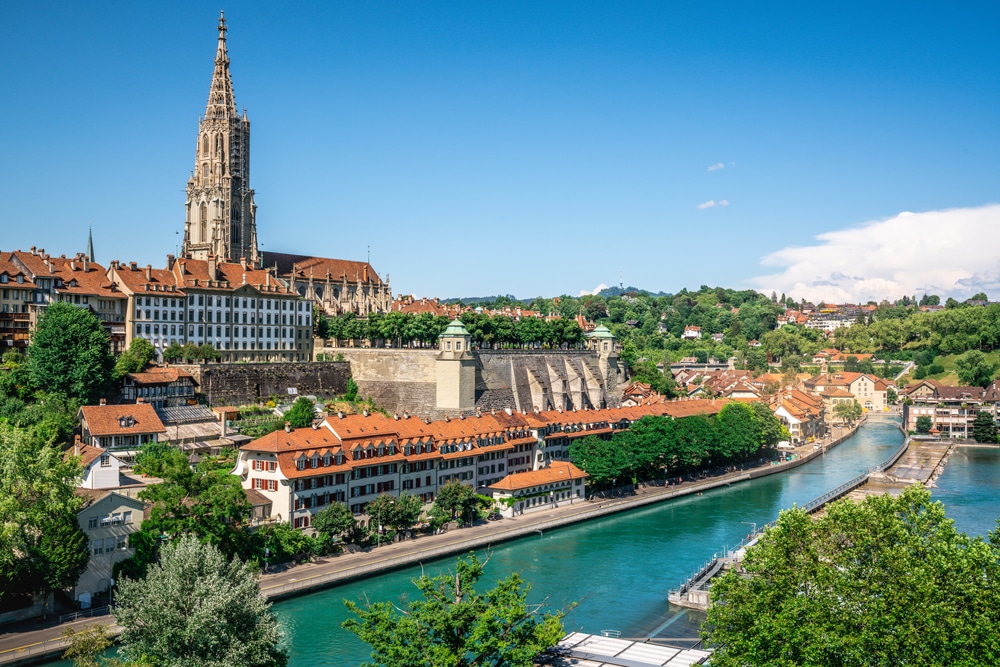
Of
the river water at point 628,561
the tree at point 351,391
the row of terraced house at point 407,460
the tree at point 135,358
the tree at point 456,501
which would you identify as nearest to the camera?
the river water at point 628,561

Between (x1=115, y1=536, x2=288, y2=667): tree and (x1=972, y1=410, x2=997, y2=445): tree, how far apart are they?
7810cm

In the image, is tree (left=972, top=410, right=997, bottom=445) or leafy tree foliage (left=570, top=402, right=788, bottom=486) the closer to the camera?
leafy tree foliage (left=570, top=402, right=788, bottom=486)

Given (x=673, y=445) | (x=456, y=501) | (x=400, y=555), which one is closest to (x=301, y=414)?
(x=456, y=501)

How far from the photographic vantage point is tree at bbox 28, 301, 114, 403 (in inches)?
1779

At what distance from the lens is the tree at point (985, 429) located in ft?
279

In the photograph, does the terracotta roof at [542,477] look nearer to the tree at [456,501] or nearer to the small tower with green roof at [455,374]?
the tree at [456,501]

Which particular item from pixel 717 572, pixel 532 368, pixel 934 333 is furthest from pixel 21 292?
pixel 934 333

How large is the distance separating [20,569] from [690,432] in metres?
41.1

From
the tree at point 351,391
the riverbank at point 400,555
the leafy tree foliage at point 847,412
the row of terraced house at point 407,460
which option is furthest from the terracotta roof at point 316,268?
the leafy tree foliage at point 847,412

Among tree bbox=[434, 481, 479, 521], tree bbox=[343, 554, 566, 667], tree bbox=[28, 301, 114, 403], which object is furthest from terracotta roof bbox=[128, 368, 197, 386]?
tree bbox=[343, 554, 566, 667]

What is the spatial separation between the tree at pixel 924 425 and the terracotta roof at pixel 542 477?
167 ft

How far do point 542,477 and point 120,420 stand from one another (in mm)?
20924

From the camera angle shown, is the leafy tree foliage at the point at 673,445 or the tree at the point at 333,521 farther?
the leafy tree foliage at the point at 673,445

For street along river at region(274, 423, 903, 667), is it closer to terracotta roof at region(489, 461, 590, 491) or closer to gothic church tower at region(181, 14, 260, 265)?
terracotta roof at region(489, 461, 590, 491)
